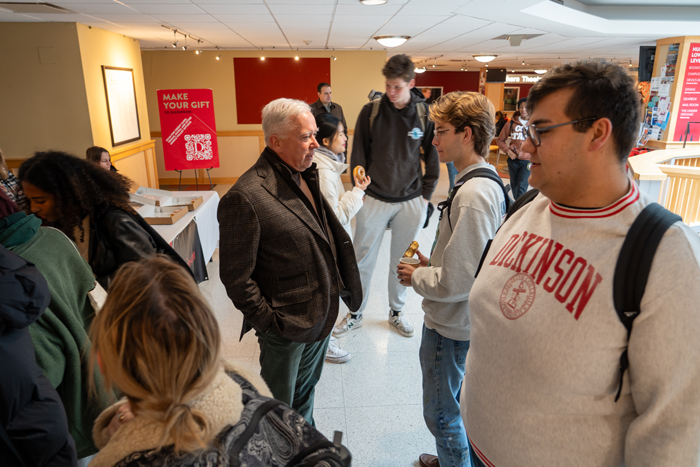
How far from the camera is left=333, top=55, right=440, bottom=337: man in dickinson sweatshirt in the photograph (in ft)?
10.2

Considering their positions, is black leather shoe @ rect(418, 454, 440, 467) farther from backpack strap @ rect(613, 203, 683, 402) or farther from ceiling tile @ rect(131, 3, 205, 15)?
ceiling tile @ rect(131, 3, 205, 15)

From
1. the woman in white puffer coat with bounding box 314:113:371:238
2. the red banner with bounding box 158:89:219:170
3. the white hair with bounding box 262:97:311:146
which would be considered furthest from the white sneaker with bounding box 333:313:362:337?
the red banner with bounding box 158:89:219:170

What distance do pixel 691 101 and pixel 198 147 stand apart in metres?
7.75

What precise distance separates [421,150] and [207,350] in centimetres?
272

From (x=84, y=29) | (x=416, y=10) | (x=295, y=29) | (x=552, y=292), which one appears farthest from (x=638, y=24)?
(x=84, y=29)

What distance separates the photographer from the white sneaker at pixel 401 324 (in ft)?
10.6

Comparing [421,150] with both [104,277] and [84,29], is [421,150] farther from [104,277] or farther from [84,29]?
[84,29]

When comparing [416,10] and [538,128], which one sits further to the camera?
[416,10]

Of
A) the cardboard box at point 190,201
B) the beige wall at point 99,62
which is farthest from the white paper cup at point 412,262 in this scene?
the beige wall at point 99,62

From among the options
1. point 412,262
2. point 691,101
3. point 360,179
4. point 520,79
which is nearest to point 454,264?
point 412,262

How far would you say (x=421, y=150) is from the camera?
322cm

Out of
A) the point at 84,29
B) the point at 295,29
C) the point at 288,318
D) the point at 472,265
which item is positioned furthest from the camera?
the point at 295,29

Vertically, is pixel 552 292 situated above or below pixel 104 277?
above

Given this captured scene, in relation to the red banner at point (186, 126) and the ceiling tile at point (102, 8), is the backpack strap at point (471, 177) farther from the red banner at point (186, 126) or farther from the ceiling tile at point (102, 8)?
the red banner at point (186, 126)
